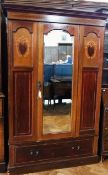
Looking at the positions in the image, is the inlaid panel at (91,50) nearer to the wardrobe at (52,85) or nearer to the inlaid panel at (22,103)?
the wardrobe at (52,85)

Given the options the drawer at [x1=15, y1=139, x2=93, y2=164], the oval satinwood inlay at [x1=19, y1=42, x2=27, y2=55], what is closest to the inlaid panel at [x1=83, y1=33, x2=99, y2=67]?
the oval satinwood inlay at [x1=19, y1=42, x2=27, y2=55]

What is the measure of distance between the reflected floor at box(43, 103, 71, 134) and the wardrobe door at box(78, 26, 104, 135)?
0.55ft

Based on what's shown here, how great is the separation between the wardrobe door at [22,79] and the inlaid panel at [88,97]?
2.06ft

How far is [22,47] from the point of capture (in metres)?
2.58

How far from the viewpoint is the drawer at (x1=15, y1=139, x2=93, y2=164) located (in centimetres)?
277

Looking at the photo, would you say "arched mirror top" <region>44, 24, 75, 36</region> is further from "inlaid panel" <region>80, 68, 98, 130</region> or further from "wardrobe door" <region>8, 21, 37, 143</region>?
"inlaid panel" <region>80, 68, 98, 130</region>

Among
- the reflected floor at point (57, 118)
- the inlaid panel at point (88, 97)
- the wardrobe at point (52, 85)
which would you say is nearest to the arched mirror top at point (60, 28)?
the wardrobe at point (52, 85)

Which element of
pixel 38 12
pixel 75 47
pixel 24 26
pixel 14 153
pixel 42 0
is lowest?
pixel 14 153

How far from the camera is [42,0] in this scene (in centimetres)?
309

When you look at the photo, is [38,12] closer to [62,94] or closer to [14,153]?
[62,94]

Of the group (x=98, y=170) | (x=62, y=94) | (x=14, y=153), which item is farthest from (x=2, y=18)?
(x=98, y=170)

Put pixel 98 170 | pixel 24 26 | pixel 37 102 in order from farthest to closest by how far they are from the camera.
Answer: pixel 98 170
pixel 37 102
pixel 24 26

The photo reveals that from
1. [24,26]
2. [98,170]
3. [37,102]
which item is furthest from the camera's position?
[98,170]

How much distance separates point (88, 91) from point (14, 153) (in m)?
1.17
